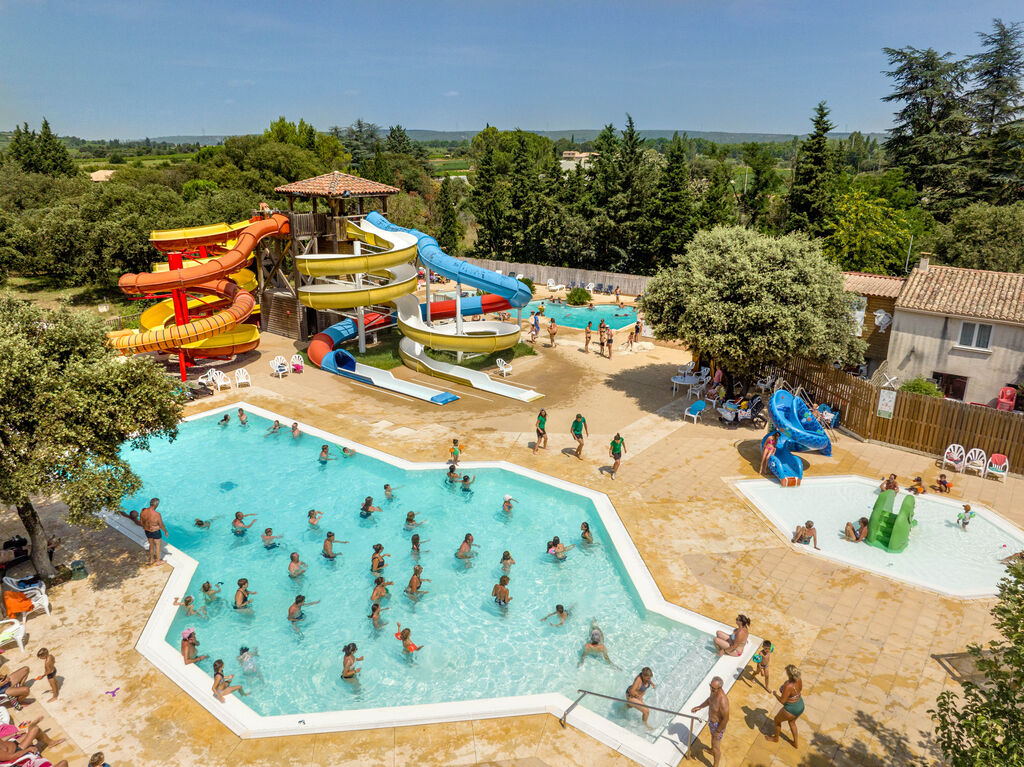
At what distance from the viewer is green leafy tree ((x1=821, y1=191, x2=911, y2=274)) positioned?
1470 inches

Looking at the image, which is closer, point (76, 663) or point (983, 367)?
point (76, 663)

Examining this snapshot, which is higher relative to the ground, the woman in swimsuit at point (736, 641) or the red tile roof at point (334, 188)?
the red tile roof at point (334, 188)

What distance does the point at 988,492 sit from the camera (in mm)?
15711

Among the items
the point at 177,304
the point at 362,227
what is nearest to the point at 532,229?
the point at 362,227

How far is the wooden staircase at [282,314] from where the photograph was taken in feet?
94.6

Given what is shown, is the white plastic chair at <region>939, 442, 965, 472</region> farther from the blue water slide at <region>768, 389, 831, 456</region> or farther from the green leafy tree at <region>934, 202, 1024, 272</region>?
the green leafy tree at <region>934, 202, 1024, 272</region>

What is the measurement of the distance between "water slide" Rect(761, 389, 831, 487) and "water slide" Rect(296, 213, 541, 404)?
8187mm

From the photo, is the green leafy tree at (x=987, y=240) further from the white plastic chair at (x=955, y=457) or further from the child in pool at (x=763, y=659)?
the child in pool at (x=763, y=659)

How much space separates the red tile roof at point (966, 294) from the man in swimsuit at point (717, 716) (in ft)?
55.4

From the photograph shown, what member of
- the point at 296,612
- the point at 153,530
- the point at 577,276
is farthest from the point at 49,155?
the point at 296,612

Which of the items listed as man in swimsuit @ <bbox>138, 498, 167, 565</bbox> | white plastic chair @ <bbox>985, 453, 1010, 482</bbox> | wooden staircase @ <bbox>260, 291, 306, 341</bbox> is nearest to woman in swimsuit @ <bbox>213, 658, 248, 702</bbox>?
man in swimsuit @ <bbox>138, 498, 167, 565</bbox>

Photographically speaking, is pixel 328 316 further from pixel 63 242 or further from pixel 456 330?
pixel 63 242

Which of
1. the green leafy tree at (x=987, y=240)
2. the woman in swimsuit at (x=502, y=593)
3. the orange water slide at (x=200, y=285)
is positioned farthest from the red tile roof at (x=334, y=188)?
the green leafy tree at (x=987, y=240)

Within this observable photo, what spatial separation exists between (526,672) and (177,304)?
21091mm
